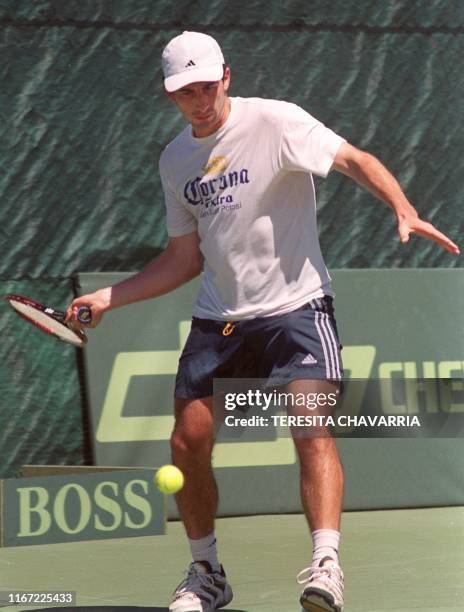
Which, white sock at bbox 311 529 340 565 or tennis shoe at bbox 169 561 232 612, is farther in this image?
tennis shoe at bbox 169 561 232 612

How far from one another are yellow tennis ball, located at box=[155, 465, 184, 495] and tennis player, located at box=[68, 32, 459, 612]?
0.11 ft

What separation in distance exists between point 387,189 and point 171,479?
1059 millimetres

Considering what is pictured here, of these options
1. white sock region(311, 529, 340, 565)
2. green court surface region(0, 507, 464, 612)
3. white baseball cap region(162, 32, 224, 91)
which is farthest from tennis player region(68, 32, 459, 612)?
green court surface region(0, 507, 464, 612)

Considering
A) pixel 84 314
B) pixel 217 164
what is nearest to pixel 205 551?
pixel 84 314

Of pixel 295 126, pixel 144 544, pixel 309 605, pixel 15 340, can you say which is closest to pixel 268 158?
pixel 295 126

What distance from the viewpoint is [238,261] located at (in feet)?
13.8

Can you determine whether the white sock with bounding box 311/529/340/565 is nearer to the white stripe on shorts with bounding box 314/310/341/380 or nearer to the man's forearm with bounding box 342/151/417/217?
the white stripe on shorts with bounding box 314/310/341/380

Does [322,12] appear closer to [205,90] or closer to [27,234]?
[27,234]

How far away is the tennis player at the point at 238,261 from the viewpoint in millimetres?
4125

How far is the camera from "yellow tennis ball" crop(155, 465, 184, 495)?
418cm

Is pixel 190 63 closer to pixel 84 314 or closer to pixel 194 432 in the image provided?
pixel 84 314

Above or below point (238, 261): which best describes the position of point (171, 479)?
below

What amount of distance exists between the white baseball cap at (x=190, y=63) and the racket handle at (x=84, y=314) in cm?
70

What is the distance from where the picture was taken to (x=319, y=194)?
22.1ft
